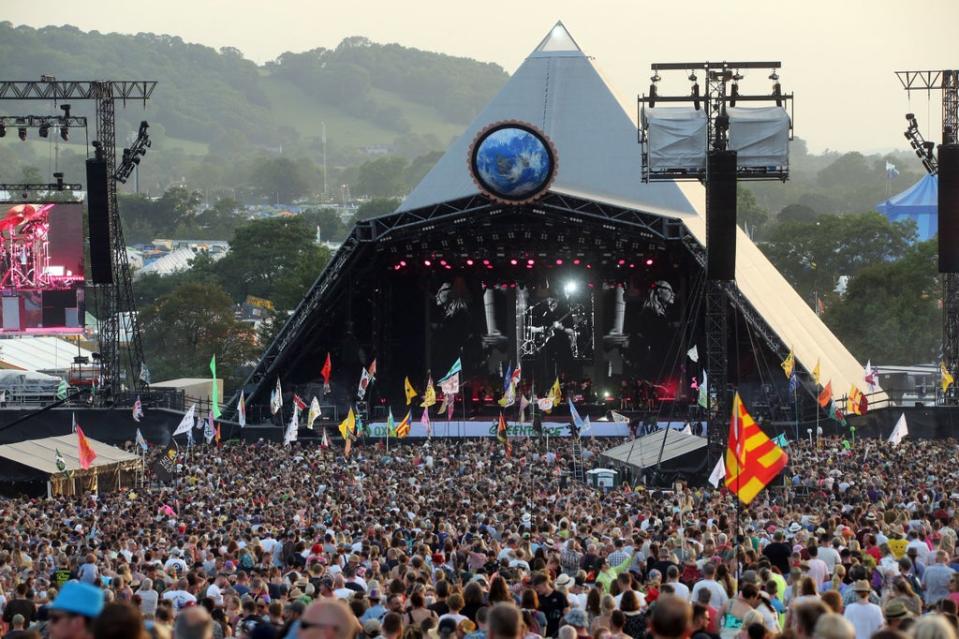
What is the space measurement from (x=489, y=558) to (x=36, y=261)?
115ft

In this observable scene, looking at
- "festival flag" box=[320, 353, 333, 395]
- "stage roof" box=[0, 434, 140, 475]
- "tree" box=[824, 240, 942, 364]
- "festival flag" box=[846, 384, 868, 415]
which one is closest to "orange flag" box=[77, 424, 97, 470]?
"stage roof" box=[0, 434, 140, 475]

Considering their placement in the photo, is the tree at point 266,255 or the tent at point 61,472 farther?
the tree at point 266,255

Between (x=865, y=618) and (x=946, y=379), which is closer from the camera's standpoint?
(x=865, y=618)

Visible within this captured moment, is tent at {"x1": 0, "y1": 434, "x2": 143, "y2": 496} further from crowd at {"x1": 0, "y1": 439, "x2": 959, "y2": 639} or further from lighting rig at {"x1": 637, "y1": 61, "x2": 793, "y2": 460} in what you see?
lighting rig at {"x1": 637, "y1": 61, "x2": 793, "y2": 460}

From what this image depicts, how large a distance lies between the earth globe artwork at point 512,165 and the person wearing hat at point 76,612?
39.2 metres

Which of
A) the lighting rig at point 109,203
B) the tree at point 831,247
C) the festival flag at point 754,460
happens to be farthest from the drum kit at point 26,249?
the tree at point 831,247

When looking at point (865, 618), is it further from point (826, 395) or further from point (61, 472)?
point (826, 395)

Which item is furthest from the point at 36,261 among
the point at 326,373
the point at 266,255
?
the point at 266,255

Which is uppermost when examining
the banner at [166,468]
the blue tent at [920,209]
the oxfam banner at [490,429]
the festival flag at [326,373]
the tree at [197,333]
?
the blue tent at [920,209]

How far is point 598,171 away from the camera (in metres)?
50.2

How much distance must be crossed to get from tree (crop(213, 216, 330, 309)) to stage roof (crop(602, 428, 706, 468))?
4524 centimetres

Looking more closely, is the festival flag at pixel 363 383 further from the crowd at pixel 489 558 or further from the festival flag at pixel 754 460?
the festival flag at pixel 754 460

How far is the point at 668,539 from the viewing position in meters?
17.2

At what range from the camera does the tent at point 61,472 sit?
3340 centimetres
